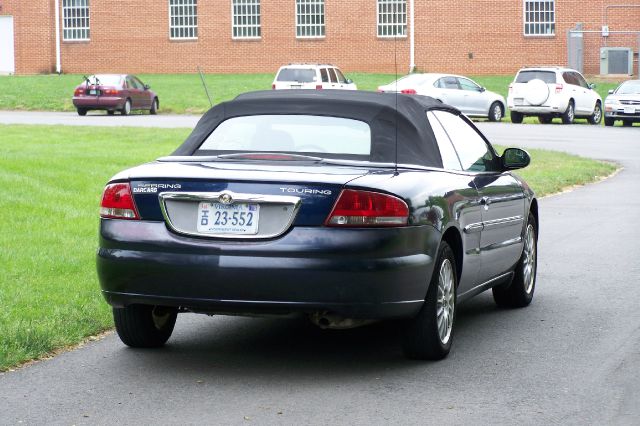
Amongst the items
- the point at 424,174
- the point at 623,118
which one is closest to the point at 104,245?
the point at 424,174

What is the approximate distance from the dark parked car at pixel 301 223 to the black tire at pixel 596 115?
34.2 metres

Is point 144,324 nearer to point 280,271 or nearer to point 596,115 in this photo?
point 280,271

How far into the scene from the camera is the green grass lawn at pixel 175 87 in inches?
1804

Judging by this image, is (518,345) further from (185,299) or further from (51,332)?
(51,332)

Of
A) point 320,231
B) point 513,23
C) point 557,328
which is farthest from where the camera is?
point 513,23

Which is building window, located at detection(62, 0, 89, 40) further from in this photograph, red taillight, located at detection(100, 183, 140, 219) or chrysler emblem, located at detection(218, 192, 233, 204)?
chrysler emblem, located at detection(218, 192, 233, 204)

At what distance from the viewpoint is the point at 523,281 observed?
963 centimetres

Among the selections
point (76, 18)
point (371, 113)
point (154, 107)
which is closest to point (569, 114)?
point (154, 107)

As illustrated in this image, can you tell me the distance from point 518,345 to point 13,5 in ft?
189

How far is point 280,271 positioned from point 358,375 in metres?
0.82

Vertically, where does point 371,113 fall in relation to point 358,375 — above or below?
above

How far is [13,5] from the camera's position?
2468 inches

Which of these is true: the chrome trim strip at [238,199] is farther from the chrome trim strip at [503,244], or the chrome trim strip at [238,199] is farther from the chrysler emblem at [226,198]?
the chrome trim strip at [503,244]

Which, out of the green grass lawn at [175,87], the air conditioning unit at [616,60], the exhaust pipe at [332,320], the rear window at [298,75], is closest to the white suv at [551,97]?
the green grass lawn at [175,87]
